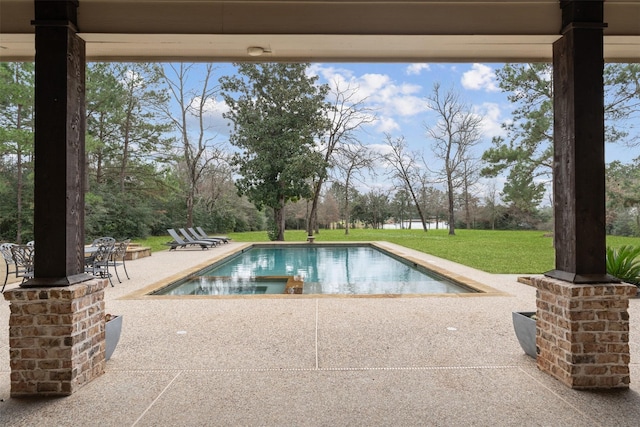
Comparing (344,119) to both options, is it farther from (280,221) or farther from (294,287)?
(294,287)

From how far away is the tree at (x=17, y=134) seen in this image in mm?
14078

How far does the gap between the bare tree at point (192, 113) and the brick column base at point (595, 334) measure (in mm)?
19807

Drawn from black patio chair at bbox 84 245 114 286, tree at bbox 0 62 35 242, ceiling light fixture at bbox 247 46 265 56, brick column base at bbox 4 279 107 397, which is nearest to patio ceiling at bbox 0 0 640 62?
ceiling light fixture at bbox 247 46 265 56

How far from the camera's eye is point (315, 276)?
9.45m

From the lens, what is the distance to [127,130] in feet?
68.3

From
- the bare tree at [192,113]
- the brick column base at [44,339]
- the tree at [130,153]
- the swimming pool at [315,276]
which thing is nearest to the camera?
the brick column base at [44,339]

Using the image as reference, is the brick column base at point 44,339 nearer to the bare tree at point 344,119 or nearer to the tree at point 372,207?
the bare tree at point 344,119

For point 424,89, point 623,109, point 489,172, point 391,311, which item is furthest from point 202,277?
point 424,89

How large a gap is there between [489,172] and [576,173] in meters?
17.0

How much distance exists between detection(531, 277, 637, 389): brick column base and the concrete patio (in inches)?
5.4

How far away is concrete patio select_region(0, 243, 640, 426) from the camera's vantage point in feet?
7.97

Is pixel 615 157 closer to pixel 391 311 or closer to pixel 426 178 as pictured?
pixel 426 178

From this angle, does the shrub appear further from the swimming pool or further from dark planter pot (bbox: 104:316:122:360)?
dark planter pot (bbox: 104:316:122:360)

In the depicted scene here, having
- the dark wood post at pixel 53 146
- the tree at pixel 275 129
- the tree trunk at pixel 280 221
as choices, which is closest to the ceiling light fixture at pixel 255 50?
the dark wood post at pixel 53 146
